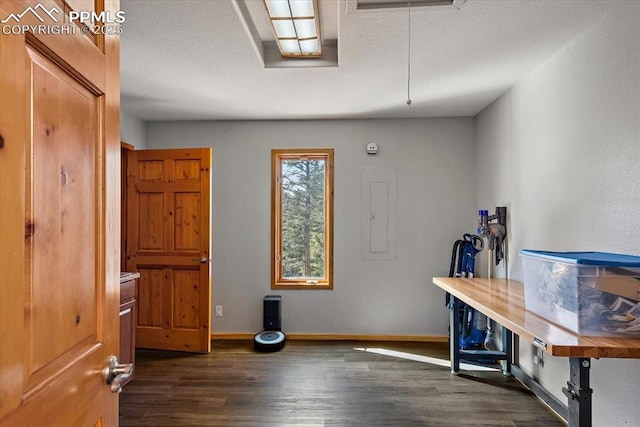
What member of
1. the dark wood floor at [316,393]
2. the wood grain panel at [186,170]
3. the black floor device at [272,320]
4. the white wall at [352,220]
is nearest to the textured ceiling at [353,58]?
the white wall at [352,220]

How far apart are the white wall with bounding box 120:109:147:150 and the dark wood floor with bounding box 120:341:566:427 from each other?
230cm

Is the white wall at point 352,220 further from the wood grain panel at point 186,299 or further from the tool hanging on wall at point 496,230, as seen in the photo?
the tool hanging on wall at point 496,230

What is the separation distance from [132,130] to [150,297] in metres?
1.86

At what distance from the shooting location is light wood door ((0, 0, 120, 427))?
57cm

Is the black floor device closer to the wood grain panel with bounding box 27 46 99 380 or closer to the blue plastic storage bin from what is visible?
the blue plastic storage bin

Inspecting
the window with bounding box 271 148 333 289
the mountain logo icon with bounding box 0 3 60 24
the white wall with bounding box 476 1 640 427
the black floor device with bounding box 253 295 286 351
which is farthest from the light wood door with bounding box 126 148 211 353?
the mountain logo icon with bounding box 0 3 60 24

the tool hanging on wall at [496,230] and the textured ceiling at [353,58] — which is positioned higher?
the textured ceiling at [353,58]

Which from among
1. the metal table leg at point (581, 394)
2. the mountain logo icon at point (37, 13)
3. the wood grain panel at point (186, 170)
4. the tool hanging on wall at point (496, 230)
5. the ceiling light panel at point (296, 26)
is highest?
the ceiling light panel at point (296, 26)

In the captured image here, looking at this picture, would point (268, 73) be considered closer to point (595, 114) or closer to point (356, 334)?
point (595, 114)

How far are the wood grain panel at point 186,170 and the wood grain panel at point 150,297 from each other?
3.36 ft

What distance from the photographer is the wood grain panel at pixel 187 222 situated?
3.71 metres

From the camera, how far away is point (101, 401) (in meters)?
0.89

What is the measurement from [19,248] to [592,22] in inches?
113

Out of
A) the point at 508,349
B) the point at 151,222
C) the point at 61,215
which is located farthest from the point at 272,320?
the point at 61,215
